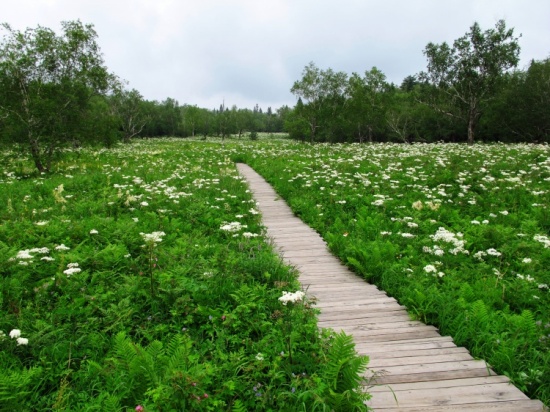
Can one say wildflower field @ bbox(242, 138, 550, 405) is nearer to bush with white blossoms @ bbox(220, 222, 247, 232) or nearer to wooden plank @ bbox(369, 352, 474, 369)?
wooden plank @ bbox(369, 352, 474, 369)

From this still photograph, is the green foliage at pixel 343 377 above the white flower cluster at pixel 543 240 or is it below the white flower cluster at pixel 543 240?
below

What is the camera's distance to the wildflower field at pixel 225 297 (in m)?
3.40

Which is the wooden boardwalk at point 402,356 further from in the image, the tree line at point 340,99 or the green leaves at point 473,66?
the green leaves at point 473,66

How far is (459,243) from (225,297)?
4.87 meters

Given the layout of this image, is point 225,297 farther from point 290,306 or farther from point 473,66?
point 473,66

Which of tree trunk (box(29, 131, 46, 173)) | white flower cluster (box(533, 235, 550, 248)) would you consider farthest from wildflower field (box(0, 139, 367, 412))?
tree trunk (box(29, 131, 46, 173))

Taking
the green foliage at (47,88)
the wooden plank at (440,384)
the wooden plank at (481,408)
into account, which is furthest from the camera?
the green foliage at (47,88)

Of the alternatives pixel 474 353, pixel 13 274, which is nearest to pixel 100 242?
pixel 13 274

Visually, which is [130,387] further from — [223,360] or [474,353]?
[474,353]

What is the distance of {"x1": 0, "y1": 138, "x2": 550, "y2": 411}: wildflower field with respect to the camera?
3400 millimetres

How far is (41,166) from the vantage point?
→ 17.2 m

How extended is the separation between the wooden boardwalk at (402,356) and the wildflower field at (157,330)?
0.45 m

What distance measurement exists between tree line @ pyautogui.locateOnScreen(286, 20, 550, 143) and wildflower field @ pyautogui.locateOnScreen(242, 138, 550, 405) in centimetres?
2441

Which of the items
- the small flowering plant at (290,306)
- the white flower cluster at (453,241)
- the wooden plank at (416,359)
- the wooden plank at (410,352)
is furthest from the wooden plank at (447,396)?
the white flower cluster at (453,241)
